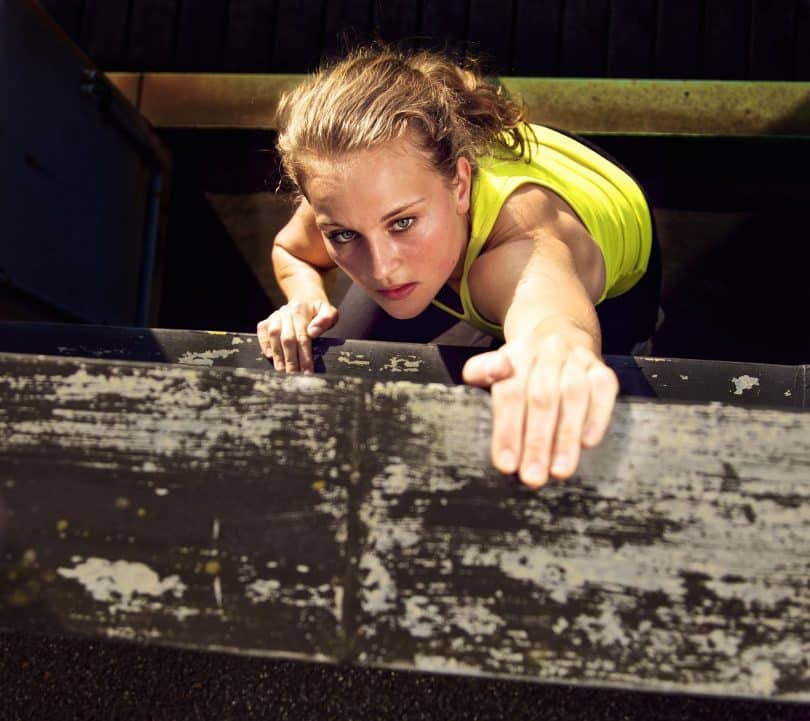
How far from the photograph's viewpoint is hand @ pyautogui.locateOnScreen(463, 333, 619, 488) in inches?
25.3

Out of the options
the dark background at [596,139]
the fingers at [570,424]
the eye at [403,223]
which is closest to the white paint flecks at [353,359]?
the eye at [403,223]

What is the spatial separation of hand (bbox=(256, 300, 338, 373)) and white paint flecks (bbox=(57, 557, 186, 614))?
0.46 m

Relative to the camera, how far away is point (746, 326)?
2.33 metres

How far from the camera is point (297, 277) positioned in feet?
5.05

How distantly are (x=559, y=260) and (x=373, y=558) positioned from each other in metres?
0.55

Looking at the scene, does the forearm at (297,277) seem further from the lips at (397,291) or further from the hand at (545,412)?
the hand at (545,412)

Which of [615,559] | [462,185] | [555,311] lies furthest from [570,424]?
[462,185]

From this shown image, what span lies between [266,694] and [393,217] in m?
0.92

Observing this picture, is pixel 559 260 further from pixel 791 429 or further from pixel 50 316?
pixel 50 316

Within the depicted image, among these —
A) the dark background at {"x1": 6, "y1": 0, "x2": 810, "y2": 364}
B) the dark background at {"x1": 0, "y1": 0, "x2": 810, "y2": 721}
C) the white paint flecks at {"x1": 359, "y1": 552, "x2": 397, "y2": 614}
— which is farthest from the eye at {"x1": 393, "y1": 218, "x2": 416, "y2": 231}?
the dark background at {"x1": 6, "y1": 0, "x2": 810, "y2": 364}

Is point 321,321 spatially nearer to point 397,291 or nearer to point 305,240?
point 397,291

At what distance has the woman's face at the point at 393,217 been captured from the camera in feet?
3.50

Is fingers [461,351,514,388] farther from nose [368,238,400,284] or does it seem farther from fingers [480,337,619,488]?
nose [368,238,400,284]

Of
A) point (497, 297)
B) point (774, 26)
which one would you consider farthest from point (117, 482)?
point (774, 26)
